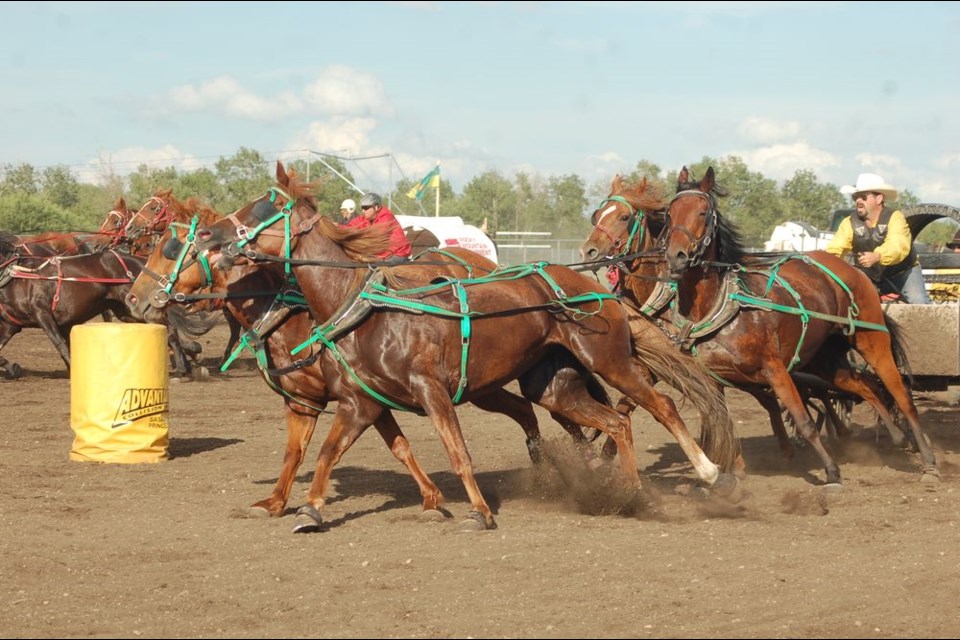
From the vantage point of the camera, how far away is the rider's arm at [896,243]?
10109 millimetres

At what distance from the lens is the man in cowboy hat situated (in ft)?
33.2

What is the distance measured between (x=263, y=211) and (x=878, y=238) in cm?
561

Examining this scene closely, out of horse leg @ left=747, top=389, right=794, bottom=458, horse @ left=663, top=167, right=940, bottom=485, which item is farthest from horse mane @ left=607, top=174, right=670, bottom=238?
horse leg @ left=747, top=389, right=794, bottom=458

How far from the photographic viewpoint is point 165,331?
10266 millimetres

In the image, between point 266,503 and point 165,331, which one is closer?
point 266,503

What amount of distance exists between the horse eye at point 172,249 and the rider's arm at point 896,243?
592 cm

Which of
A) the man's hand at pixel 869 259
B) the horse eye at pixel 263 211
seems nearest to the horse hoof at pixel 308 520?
the horse eye at pixel 263 211

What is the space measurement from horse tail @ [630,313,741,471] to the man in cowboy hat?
2558 mm

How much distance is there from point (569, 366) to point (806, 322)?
2.00 metres

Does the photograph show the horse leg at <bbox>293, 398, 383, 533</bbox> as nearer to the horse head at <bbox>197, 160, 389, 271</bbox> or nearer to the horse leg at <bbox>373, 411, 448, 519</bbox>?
the horse leg at <bbox>373, 411, 448, 519</bbox>

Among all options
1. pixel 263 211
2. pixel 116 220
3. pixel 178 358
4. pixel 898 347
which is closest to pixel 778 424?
pixel 898 347

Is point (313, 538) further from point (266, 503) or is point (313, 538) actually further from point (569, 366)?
point (569, 366)

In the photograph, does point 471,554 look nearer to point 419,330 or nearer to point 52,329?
point 419,330

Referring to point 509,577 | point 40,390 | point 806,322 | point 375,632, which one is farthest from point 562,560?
point 40,390
